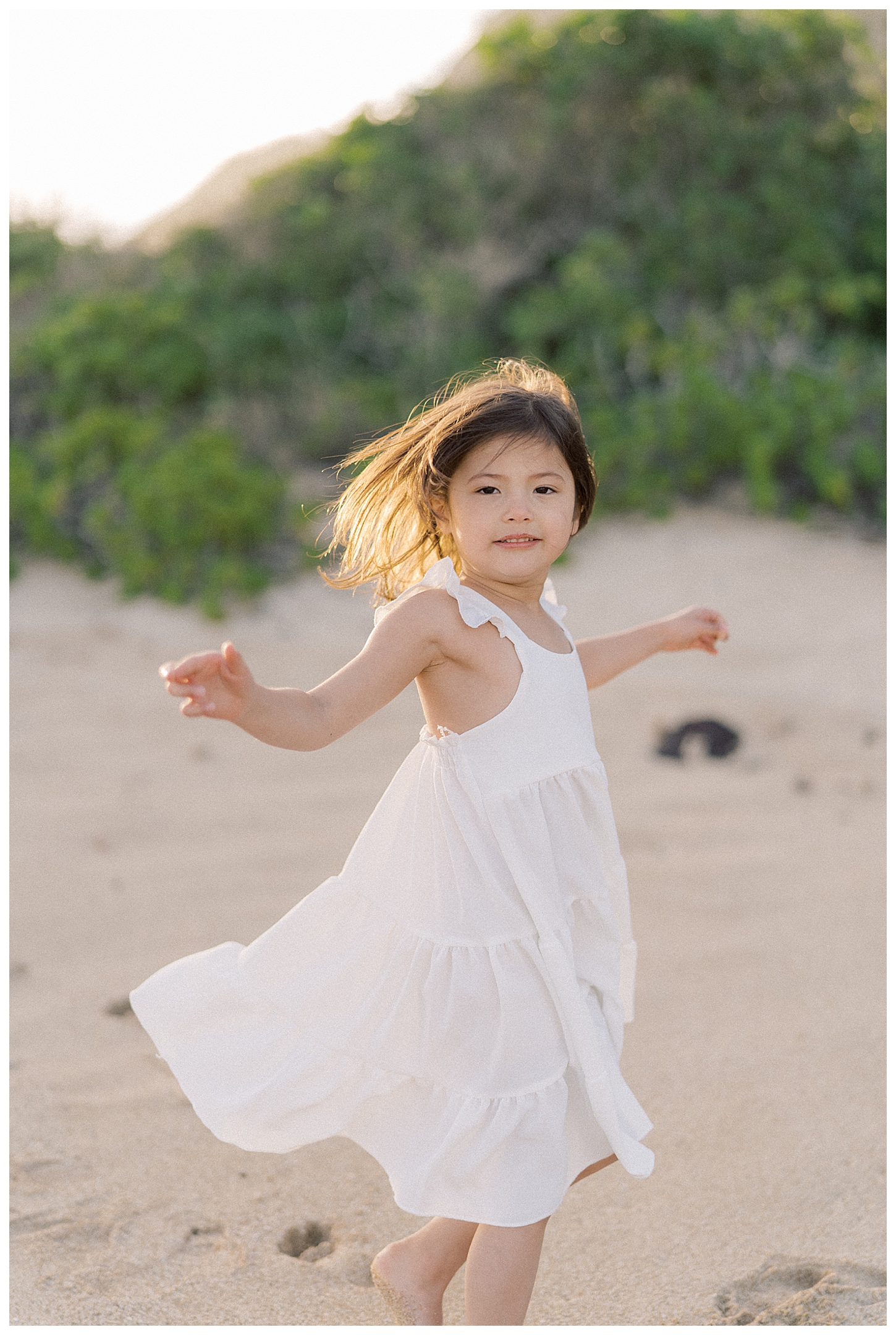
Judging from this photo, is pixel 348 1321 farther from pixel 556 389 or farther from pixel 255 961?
pixel 556 389

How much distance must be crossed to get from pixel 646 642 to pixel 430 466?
23.1 inches

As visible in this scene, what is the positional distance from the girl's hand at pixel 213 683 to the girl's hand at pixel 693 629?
98cm

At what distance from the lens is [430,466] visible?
5.83 feet

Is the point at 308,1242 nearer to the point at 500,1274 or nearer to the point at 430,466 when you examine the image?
the point at 500,1274

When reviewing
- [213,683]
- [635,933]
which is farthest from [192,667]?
[635,933]

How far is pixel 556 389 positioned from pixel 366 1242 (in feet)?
5.08

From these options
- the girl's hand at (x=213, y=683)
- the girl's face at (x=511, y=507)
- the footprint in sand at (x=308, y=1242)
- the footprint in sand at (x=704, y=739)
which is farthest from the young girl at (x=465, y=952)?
the footprint in sand at (x=704, y=739)

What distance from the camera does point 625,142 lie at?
777cm

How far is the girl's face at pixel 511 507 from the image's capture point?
1.73 m

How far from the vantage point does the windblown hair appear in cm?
175

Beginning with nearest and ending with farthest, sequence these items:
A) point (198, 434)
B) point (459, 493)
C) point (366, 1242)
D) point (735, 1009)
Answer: point (459, 493), point (366, 1242), point (735, 1009), point (198, 434)

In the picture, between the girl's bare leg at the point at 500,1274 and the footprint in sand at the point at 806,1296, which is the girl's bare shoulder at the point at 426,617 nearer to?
the girl's bare leg at the point at 500,1274

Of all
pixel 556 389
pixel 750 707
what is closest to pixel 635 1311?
pixel 556 389

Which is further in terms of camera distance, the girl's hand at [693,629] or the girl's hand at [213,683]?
the girl's hand at [693,629]
